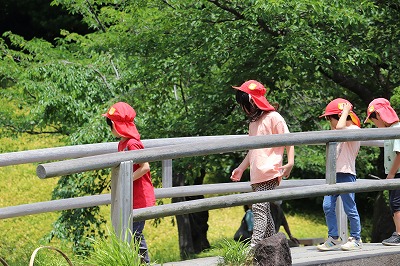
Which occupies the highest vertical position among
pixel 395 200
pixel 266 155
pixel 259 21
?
pixel 259 21

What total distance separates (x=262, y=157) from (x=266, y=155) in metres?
0.03

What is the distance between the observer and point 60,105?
13.9 metres

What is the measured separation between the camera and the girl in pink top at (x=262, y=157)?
669 centimetres

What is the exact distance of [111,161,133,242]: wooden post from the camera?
556 centimetres

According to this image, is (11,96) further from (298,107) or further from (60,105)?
(298,107)

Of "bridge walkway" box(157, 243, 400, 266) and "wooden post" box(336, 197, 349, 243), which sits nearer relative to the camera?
"bridge walkway" box(157, 243, 400, 266)

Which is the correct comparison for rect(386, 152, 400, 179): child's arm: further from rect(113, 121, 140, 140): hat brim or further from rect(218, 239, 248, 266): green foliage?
rect(113, 121, 140, 140): hat brim

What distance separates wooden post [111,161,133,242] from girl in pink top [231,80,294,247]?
1.33 metres

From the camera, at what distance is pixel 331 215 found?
7.36 meters

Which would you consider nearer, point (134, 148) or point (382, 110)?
point (134, 148)

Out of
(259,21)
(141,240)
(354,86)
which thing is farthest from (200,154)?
(354,86)

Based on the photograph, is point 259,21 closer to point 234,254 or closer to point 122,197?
point 234,254

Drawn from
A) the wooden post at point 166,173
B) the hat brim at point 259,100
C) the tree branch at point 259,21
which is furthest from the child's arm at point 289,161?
the tree branch at point 259,21

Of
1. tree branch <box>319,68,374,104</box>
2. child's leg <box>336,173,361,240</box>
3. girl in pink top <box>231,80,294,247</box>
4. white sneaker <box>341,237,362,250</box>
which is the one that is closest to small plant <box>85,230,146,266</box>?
girl in pink top <box>231,80,294,247</box>
